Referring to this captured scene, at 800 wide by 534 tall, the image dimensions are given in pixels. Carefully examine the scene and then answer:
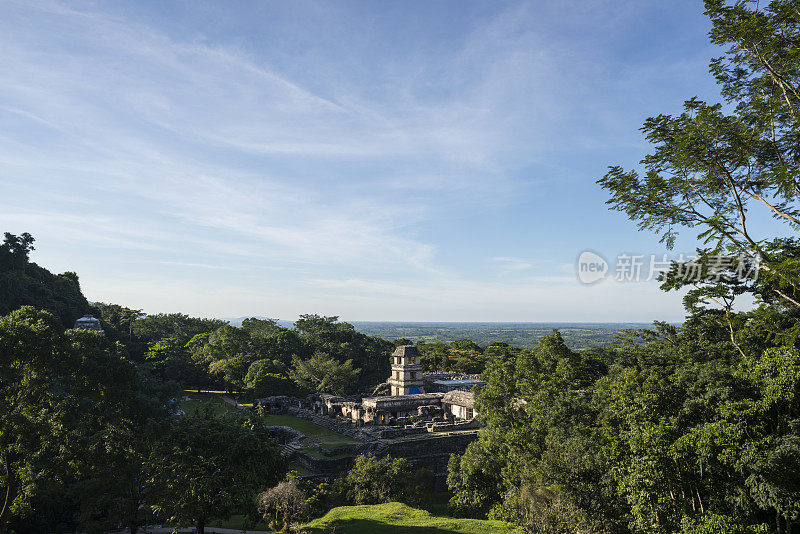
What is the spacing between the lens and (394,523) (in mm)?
22281

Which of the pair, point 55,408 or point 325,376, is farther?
point 325,376

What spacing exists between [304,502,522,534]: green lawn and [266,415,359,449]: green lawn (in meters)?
11.2

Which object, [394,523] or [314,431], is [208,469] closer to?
[394,523]

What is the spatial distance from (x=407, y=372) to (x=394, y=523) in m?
30.6

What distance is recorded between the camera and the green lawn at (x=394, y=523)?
21.0 meters

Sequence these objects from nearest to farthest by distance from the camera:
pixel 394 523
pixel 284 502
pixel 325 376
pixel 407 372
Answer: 1. pixel 284 502
2. pixel 394 523
3. pixel 407 372
4. pixel 325 376

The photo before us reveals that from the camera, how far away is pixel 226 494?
19.3 metres

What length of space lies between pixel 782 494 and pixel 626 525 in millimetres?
5334

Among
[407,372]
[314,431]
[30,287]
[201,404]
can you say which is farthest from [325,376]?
[30,287]

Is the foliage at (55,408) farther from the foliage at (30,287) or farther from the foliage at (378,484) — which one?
the foliage at (30,287)

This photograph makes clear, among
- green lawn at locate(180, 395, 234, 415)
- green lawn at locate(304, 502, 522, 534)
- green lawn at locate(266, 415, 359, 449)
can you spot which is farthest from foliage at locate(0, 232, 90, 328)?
green lawn at locate(304, 502, 522, 534)

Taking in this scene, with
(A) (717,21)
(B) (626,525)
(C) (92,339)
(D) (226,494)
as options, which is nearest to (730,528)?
(B) (626,525)

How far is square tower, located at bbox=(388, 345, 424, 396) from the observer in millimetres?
52844

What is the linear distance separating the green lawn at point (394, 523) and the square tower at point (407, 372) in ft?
90.9
